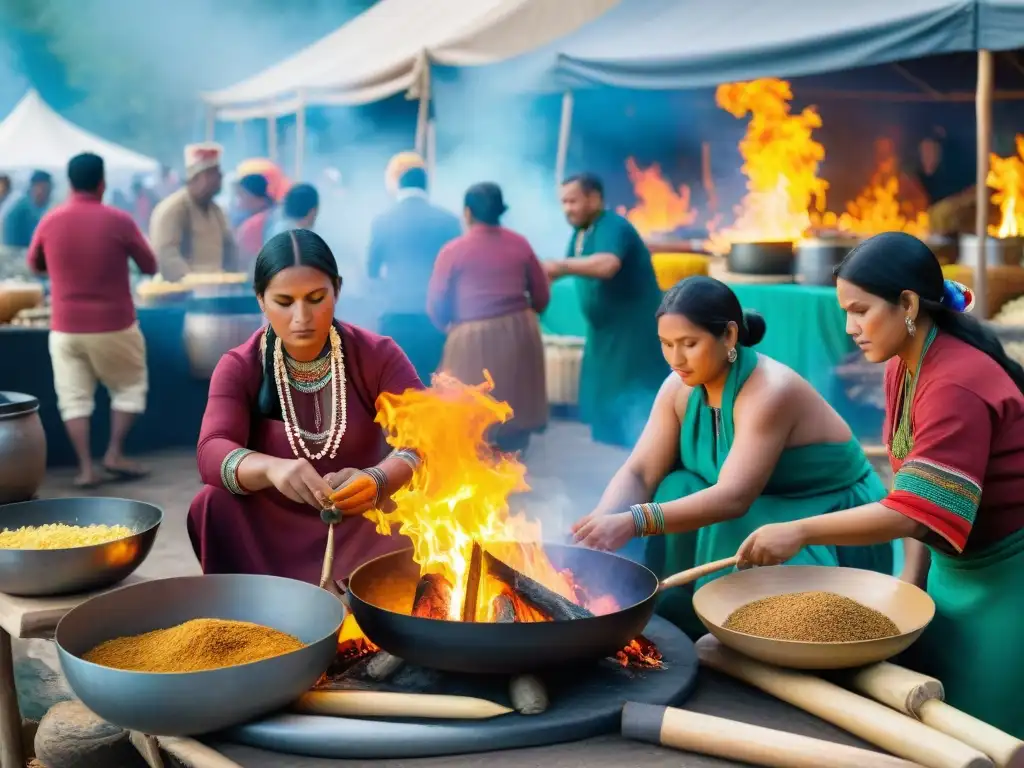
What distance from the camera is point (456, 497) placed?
2670 millimetres

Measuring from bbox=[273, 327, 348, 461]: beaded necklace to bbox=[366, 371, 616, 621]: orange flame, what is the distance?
0.41ft

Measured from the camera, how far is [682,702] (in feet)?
7.32

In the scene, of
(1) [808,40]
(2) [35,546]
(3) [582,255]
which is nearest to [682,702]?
(2) [35,546]

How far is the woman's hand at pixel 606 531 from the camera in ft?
8.77

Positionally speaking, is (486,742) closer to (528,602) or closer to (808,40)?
(528,602)

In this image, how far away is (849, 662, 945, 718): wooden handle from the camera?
207 cm

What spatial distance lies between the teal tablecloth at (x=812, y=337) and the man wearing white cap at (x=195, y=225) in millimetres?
3721

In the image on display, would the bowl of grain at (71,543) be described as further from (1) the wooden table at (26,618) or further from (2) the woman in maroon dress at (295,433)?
(2) the woman in maroon dress at (295,433)

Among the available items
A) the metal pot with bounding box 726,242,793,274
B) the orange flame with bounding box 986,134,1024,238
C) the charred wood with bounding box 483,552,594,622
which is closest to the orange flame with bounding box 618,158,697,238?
the orange flame with bounding box 986,134,1024,238

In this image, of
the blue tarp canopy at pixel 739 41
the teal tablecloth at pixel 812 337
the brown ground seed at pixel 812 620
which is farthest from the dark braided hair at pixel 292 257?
the blue tarp canopy at pixel 739 41

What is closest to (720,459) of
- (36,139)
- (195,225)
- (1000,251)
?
(1000,251)

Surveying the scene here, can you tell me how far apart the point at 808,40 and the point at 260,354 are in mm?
4732

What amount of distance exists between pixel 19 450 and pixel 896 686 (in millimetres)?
2607

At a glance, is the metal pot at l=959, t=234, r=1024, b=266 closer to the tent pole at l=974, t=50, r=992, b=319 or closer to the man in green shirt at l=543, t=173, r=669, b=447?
the tent pole at l=974, t=50, r=992, b=319
